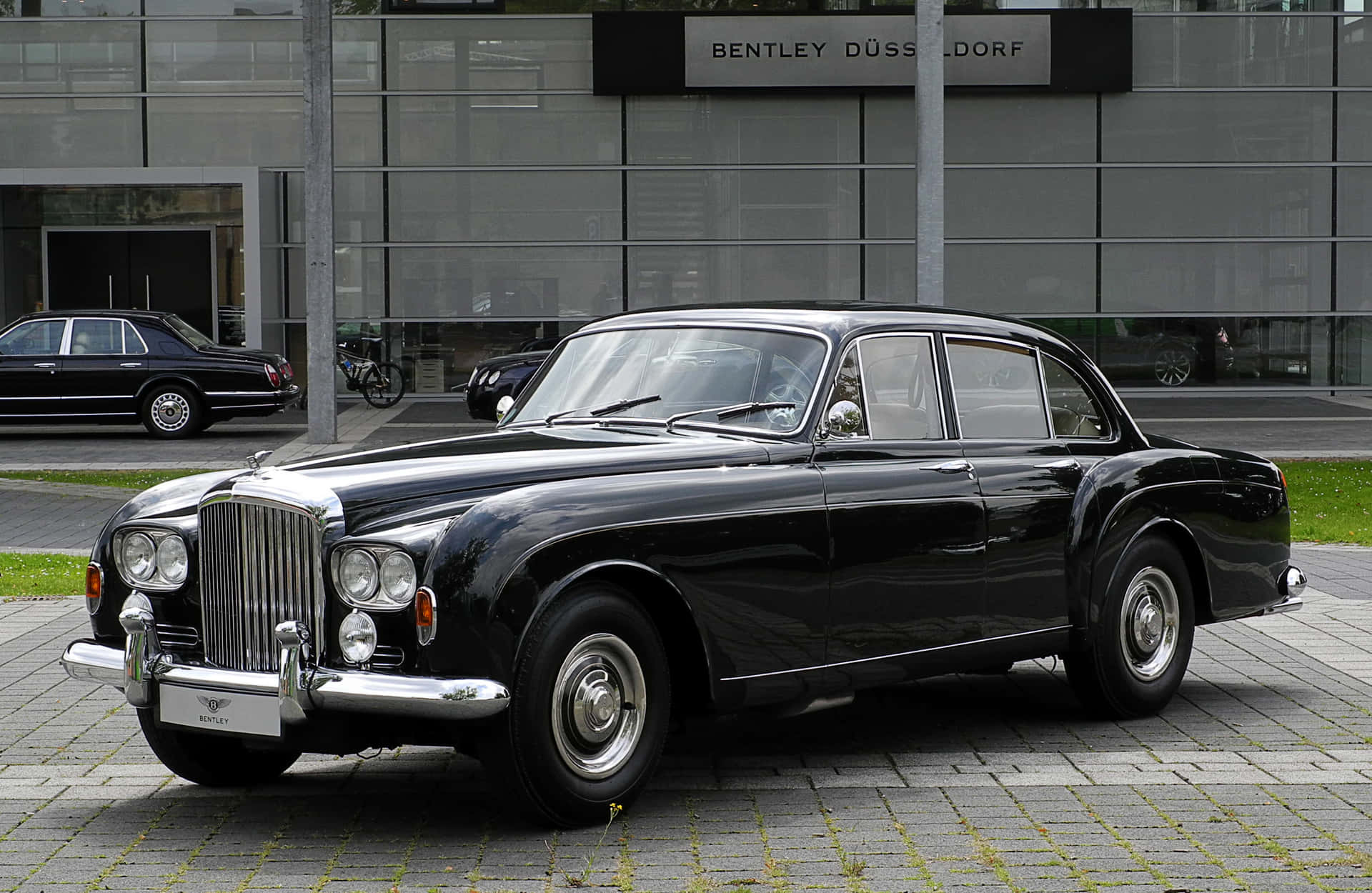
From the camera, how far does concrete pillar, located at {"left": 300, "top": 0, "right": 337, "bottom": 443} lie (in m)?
21.5

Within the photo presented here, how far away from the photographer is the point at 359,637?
200 inches

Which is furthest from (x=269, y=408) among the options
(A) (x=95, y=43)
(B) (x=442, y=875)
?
(B) (x=442, y=875)

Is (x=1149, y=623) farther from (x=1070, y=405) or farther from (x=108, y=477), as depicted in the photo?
(x=108, y=477)

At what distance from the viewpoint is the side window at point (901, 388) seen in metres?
6.45

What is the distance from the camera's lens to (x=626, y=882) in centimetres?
486

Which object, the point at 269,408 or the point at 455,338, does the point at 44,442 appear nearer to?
the point at 269,408

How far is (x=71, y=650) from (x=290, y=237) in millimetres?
23819

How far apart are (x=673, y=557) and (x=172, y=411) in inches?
717

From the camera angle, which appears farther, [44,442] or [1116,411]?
[44,442]

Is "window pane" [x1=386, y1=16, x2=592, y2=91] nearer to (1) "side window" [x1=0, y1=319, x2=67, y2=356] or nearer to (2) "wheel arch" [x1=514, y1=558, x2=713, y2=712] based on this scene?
(1) "side window" [x1=0, y1=319, x2=67, y2=356]

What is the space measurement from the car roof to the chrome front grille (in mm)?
2009

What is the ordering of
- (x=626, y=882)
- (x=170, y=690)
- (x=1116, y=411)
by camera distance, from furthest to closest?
(x=1116, y=411)
(x=170, y=690)
(x=626, y=882)

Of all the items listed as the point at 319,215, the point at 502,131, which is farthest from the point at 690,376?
the point at 502,131

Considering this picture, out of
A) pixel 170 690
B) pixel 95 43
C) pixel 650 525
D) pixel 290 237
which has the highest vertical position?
pixel 95 43
